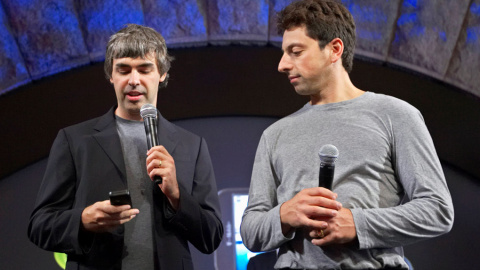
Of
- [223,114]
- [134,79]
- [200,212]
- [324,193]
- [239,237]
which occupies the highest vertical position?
[134,79]

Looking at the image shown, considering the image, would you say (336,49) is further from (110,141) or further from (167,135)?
(110,141)

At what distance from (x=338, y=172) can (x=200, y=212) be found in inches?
18.0

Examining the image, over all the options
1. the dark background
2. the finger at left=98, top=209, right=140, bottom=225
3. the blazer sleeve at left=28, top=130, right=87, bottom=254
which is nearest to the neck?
the finger at left=98, top=209, right=140, bottom=225

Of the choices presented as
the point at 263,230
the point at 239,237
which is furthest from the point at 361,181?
the point at 239,237

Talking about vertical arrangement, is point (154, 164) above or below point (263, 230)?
above

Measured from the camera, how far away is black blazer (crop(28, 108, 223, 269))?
59.8 inches

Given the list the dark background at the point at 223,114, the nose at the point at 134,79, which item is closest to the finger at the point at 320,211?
the nose at the point at 134,79

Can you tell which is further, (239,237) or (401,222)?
(239,237)

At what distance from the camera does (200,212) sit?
1.61 metres

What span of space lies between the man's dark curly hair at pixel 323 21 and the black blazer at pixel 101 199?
1.81ft

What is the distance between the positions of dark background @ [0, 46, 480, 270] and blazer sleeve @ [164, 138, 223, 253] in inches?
40.0

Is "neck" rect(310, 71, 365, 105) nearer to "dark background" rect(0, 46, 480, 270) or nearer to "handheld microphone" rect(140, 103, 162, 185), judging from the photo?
"handheld microphone" rect(140, 103, 162, 185)

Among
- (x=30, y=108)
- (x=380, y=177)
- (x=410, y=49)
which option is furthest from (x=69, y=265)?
(x=410, y=49)

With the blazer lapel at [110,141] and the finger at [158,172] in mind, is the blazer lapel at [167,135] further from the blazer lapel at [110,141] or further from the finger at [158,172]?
the finger at [158,172]
